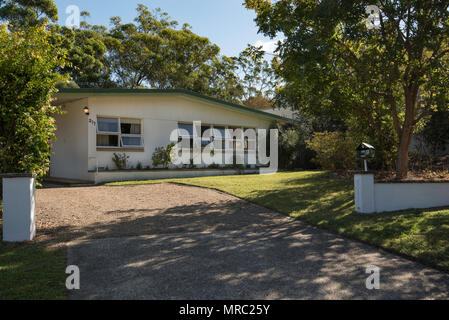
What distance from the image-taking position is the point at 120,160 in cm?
1434

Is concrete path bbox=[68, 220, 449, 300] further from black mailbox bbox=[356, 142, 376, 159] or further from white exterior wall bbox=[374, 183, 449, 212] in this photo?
black mailbox bbox=[356, 142, 376, 159]

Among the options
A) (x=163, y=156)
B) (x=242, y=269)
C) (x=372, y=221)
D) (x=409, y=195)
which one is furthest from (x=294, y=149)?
(x=242, y=269)

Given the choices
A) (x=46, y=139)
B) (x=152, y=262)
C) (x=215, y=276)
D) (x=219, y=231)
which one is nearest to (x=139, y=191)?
(x=46, y=139)

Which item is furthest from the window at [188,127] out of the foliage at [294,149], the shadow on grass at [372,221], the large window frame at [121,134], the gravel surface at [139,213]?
Result: the shadow on grass at [372,221]

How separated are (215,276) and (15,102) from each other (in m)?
5.00

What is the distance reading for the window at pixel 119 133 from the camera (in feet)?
46.5

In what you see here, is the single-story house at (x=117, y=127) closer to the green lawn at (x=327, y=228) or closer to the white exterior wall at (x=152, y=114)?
the white exterior wall at (x=152, y=114)

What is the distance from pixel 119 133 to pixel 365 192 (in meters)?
11.0

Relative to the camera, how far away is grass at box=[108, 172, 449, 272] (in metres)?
4.83

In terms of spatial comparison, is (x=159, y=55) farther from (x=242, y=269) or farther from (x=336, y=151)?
(x=242, y=269)

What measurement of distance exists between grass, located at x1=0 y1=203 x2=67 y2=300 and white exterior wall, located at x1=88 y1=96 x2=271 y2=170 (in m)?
9.46

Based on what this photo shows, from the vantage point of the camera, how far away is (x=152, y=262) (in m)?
4.23
